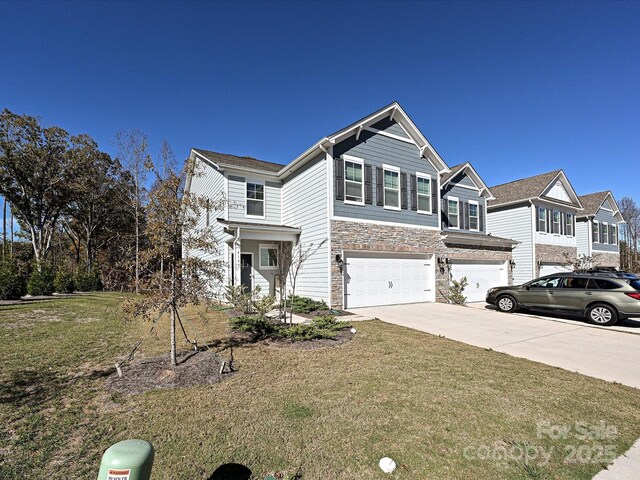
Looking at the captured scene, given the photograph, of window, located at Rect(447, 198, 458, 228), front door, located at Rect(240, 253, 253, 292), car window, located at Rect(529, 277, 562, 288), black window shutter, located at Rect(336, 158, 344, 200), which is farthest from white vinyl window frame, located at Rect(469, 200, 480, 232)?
front door, located at Rect(240, 253, 253, 292)

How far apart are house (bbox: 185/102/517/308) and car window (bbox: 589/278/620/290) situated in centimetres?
544


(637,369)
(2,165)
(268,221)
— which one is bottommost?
(637,369)

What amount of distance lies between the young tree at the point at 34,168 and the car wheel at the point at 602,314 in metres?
30.2

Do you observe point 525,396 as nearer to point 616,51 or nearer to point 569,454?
point 569,454

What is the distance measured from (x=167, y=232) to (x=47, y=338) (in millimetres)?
5012

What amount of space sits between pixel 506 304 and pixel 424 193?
5881 mm

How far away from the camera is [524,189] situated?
20469 millimetres

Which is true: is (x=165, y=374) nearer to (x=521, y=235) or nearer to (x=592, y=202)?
(x=521, y=235)

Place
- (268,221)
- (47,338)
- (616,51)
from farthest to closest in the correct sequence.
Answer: (268,221) < (616,51) < (47,338)

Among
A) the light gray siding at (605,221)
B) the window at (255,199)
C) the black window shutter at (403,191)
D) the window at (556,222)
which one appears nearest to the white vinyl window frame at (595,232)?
the light gray siding at (605,221)

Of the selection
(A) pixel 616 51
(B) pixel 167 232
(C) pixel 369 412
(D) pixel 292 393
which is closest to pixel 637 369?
(C) pixel 369 412

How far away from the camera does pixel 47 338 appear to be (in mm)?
7355

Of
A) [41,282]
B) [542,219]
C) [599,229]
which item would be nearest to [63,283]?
[41,282]

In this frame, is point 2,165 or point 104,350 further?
point 2,165
